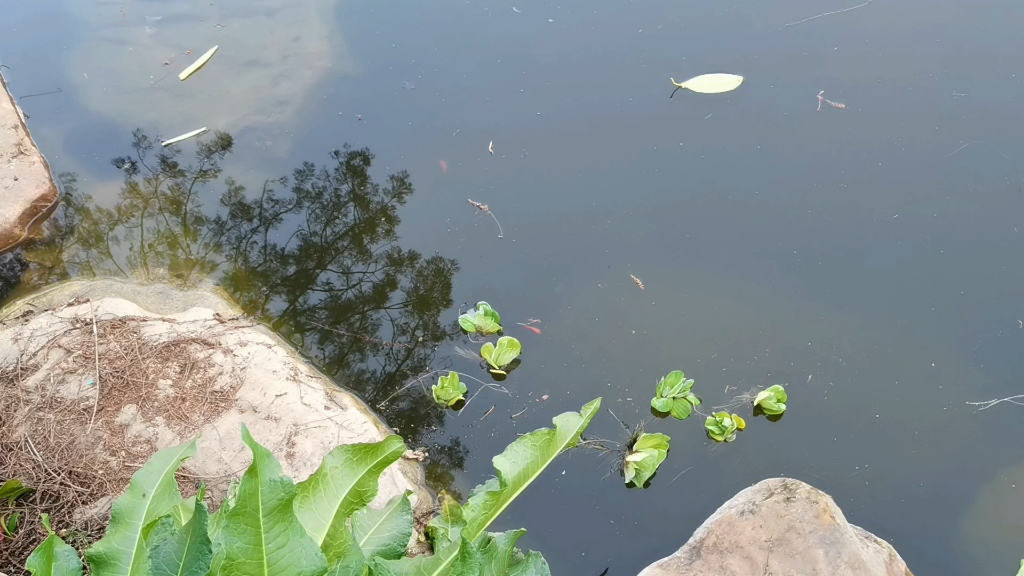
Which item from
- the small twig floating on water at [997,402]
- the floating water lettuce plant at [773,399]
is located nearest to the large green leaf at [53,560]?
the floating water lettuce plant at [773,399]

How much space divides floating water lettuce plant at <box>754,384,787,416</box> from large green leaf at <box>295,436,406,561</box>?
5.54ft

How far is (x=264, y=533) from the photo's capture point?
112cm

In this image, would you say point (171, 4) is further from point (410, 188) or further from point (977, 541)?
point (977, 541)

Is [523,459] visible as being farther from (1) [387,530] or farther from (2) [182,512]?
(2) [182,512]

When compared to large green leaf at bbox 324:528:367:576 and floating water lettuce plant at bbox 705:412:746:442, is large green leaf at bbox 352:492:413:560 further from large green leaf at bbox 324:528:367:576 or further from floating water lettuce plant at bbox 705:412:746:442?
floating water lettuce plant at bbox 705:412:746:442

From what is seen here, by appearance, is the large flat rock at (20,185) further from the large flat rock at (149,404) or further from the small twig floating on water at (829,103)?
the small twig floating on water at (829,103)

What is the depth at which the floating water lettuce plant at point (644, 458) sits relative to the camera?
262 cm

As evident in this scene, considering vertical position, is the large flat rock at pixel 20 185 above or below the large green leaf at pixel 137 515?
below

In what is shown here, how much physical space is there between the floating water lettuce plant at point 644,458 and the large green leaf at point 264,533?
1669mm

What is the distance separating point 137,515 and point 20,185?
3313 millimetres

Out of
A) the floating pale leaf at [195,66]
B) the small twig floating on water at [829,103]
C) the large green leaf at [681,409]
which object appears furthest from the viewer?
the floating pale leaf at [195,66]

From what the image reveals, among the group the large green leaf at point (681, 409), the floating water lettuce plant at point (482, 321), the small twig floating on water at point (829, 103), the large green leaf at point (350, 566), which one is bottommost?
the large green leaf at point (681, 409)

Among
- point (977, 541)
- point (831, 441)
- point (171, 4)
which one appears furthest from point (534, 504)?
point (171, 4)

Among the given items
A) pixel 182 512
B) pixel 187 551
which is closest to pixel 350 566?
pixel 187 551
